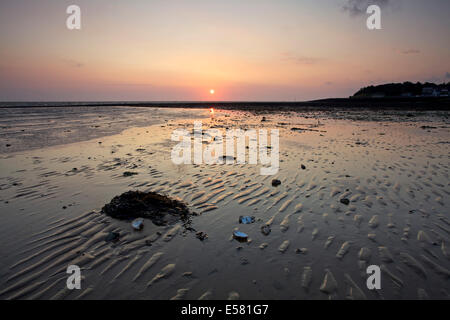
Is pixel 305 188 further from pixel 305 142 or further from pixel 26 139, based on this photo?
pixel 26 139

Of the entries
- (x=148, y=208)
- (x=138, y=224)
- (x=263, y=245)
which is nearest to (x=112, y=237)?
(x=138, y=224)

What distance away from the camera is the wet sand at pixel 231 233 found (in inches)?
134

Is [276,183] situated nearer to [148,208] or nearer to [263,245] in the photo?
[263,245]

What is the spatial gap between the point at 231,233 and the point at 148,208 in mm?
2179

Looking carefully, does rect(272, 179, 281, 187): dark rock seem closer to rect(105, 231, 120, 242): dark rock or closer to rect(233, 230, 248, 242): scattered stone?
rect(233, 230, 248, 242): scattered stone

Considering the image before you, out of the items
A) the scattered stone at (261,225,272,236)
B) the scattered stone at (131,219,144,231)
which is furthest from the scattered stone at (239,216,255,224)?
the scattered stone at (131,219,144,231)

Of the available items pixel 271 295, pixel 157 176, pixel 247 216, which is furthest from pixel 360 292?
pixel 157 176

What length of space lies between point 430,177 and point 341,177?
295cm

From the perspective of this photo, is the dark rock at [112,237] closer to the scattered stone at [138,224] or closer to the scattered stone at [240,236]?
the scattered stone at [138,224]

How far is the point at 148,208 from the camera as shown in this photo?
5535mm

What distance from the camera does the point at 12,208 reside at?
5.67 m

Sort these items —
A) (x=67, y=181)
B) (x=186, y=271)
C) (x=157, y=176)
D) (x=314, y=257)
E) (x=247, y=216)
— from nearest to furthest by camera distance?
(x=186, y=271), (x=314, y=257), (x=247, y=216), (x=67, y=181), (x=157, y=176)

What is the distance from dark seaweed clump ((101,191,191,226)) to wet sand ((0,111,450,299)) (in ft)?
0.71

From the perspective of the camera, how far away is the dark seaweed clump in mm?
5301
